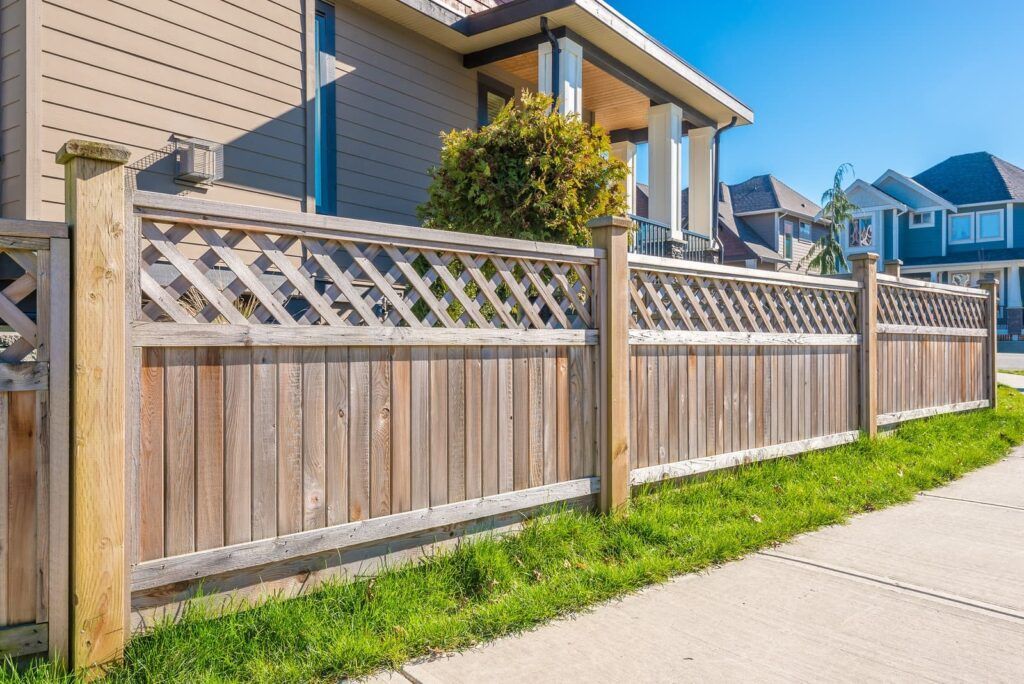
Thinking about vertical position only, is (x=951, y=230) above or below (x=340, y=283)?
above

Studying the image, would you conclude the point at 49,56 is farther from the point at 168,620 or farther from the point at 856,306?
the point at 856,306

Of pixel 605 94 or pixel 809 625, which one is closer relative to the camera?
pixel 809 625

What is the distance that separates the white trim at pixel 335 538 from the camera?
2.47 m

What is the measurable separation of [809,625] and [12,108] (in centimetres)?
569

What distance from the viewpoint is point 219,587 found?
2.64m

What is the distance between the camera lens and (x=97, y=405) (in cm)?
229

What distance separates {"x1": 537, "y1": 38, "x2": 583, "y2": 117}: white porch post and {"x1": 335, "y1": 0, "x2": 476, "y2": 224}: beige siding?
1.08 m

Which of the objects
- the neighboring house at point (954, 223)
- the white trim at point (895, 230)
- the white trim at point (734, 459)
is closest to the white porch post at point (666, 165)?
the white trim at point (734, 459)

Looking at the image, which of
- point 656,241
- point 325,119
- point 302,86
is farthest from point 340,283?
point 656,241

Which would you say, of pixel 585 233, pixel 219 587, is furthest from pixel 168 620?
pixel 585 233

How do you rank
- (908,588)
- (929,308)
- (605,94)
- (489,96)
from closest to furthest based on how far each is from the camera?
(908,588), (929,308), (489,96), (605,94)

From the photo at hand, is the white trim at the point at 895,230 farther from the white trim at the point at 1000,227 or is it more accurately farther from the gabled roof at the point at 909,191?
the white trim at the point at 1000,227

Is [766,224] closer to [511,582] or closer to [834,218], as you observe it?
[834,218]

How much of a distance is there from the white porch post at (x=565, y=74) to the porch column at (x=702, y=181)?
3.43 meters
